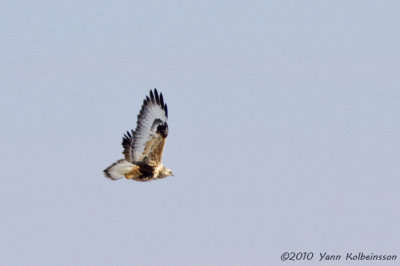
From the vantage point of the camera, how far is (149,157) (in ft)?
85.0

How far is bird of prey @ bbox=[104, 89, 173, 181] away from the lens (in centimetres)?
2573

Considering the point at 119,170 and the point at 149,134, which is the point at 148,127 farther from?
the point at 119,170

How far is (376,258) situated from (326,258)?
1.29 meters

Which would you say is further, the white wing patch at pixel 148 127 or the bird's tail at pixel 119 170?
the bird's tail at pixel 119 170

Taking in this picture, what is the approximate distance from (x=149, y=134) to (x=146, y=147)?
0.31 meters

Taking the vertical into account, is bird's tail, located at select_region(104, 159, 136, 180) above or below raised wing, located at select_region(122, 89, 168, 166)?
below

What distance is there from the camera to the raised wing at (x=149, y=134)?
2570cm

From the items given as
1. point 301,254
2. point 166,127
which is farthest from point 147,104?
point 301,254

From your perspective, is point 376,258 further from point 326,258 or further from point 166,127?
point 166,127

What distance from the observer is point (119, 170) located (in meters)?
26.1

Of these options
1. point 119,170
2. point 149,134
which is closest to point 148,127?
point 149,134

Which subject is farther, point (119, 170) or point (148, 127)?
point (119, 170)

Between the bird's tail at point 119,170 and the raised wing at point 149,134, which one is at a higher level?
the raised wing at point 149,134

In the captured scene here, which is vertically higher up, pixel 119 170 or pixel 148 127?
pixel 148 127
